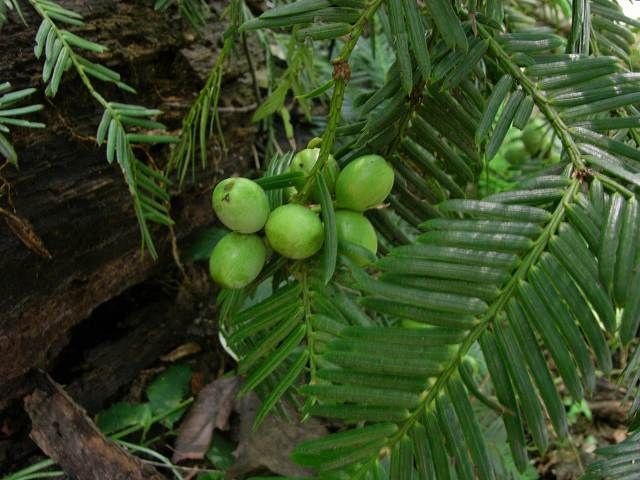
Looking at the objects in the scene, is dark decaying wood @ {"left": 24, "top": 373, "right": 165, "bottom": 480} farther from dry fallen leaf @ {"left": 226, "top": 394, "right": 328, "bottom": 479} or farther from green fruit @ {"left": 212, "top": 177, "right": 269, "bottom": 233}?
green fruit @ {"left": 212, "top": 177, "right": 269, "bottom": 233}

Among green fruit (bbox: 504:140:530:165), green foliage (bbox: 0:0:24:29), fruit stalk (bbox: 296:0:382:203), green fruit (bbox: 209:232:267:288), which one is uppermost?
green foliage (bbox: 0:0:24:29)

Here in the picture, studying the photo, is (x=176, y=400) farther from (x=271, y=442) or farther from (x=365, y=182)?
(x=365, y=182)

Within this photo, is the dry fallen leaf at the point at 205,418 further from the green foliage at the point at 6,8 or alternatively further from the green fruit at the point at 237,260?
the green foliage at the point at 6,8

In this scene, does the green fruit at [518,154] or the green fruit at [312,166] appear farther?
the green fruit at [518,154]

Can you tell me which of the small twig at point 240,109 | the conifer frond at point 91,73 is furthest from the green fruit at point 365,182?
the small twig at point 240,109

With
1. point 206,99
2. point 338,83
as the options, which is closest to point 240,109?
point 206,99

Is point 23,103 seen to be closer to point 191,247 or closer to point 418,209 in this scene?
point 191,247

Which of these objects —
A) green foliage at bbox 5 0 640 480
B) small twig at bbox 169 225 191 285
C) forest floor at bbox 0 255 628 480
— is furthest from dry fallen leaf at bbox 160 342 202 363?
green foliage at bbox 5 0 640 480
